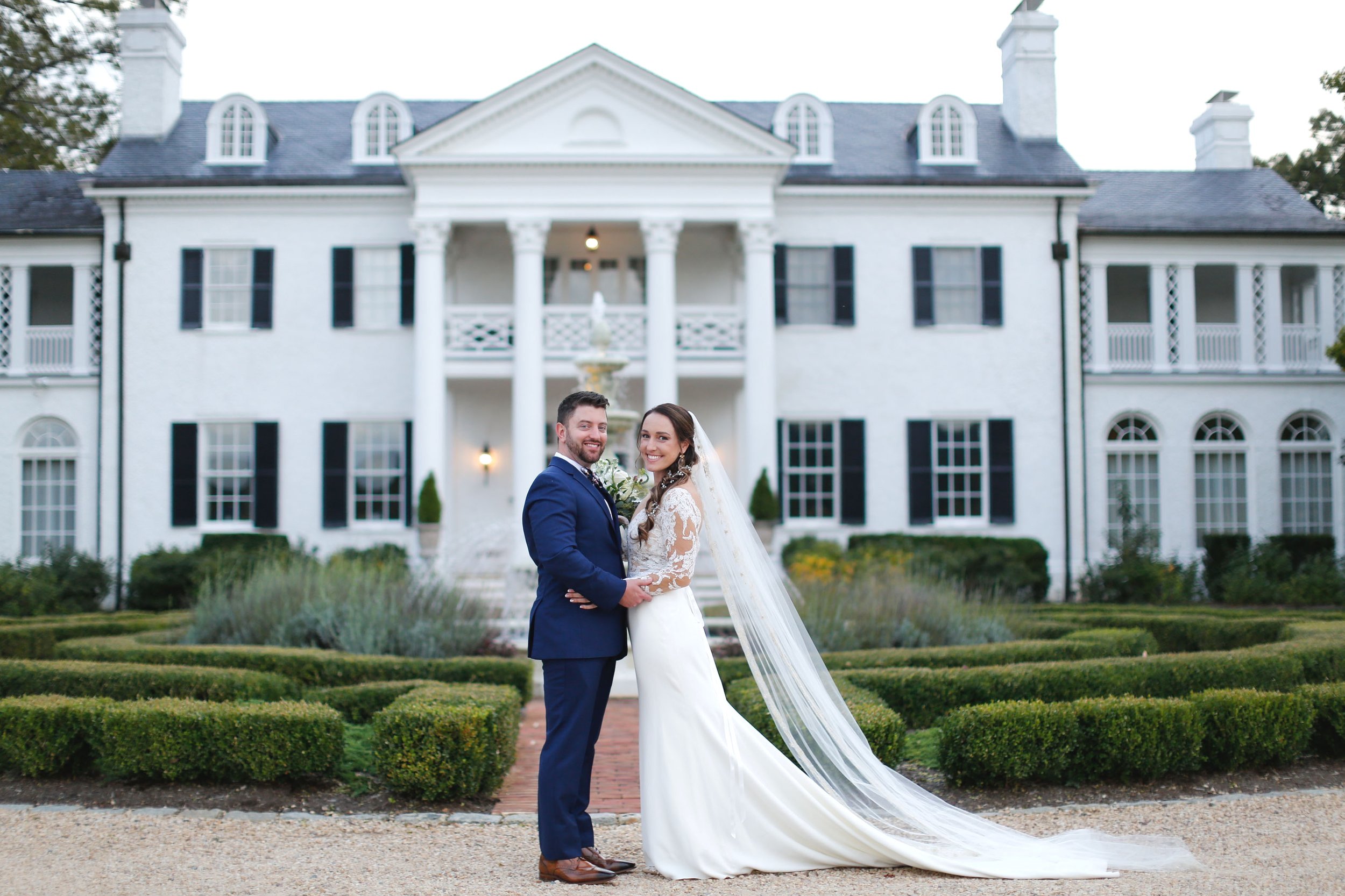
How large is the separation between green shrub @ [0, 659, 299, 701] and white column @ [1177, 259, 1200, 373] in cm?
1767

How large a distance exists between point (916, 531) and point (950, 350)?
10.6 feet

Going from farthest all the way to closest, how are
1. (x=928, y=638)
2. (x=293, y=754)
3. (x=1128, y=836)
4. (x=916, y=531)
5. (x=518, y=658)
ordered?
(x=916, y=531) → (x=928, y=638) → (x=518, y=658) → (x=293, y=754) → (x=1128, y=836)

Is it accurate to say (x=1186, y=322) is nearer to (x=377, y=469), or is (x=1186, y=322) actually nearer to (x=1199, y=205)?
(x=1199, y=205)

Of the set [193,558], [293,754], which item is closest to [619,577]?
[293,754]

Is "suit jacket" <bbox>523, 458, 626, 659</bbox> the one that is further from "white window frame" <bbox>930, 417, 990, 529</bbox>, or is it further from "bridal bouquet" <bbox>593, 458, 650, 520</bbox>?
"white window frame" <bbox>930, 417, 990, 529</bbox>

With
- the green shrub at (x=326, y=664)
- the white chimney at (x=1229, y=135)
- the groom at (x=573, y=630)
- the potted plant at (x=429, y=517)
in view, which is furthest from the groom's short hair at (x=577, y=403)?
the white chimney at (x=1229, y=135)

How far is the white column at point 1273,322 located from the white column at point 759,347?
926 cm

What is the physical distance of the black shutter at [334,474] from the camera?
19.8 m

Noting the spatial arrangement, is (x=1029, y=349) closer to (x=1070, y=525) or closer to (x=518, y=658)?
(x=1070, y=525)

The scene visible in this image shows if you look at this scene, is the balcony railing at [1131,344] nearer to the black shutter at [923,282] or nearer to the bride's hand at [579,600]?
the black shutter at [923,282]

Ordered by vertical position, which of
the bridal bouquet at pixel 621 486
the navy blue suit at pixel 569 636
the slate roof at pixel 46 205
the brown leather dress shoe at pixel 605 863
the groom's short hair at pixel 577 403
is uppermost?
the slate roof at pixel 46 205

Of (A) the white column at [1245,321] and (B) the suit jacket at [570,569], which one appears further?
(A) the white column at [1245,321]

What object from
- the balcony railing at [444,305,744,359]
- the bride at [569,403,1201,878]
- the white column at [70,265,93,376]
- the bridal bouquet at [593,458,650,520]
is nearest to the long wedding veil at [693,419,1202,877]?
the bride at [569,403,1201,878]

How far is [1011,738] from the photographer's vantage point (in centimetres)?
658
